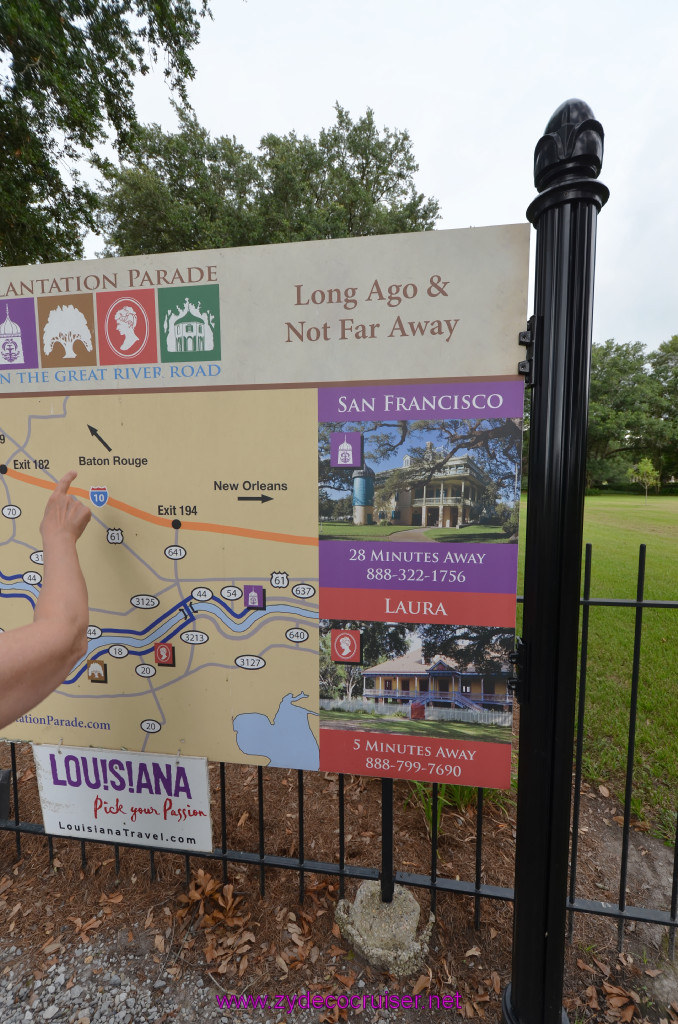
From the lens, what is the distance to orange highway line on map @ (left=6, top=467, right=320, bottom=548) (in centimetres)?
170

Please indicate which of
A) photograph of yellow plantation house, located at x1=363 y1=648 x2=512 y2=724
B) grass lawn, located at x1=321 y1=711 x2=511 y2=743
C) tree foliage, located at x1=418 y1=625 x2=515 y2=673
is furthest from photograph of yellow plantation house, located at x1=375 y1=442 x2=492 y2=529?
grass lawn, located at x1=321 y1=711 x2=511 y2=743

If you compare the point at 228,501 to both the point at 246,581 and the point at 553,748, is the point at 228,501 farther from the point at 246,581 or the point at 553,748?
the point at 553,748

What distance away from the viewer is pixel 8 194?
640 cm

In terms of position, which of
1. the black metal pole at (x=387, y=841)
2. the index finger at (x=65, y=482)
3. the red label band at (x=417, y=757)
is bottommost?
the black metal pole at (x=387, y=841)

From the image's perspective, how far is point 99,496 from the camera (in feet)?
6.03

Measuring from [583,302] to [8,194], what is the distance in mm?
8105

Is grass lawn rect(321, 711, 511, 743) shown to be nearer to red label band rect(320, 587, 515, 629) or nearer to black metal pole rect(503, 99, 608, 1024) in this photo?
black metal pole rect(503, 99, 608, 1024)

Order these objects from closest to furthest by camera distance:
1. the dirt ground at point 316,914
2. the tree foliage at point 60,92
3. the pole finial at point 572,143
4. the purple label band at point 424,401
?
the pole finial at point 572,143
the purple label band at point 424,401
the dirt ground at point 316,914
the tree foliage at point 60,92

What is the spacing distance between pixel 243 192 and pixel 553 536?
17.8m

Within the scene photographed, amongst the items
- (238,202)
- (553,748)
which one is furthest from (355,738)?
(238,202)

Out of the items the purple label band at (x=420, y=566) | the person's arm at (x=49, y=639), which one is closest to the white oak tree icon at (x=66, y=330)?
the person's arm at (x=49, y=639)

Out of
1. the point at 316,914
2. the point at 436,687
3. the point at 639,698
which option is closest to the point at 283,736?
the point at 436,687

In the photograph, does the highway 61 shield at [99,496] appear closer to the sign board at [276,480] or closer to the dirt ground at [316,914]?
the sign board at [276,480]

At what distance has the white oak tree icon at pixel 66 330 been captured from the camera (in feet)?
5.87
